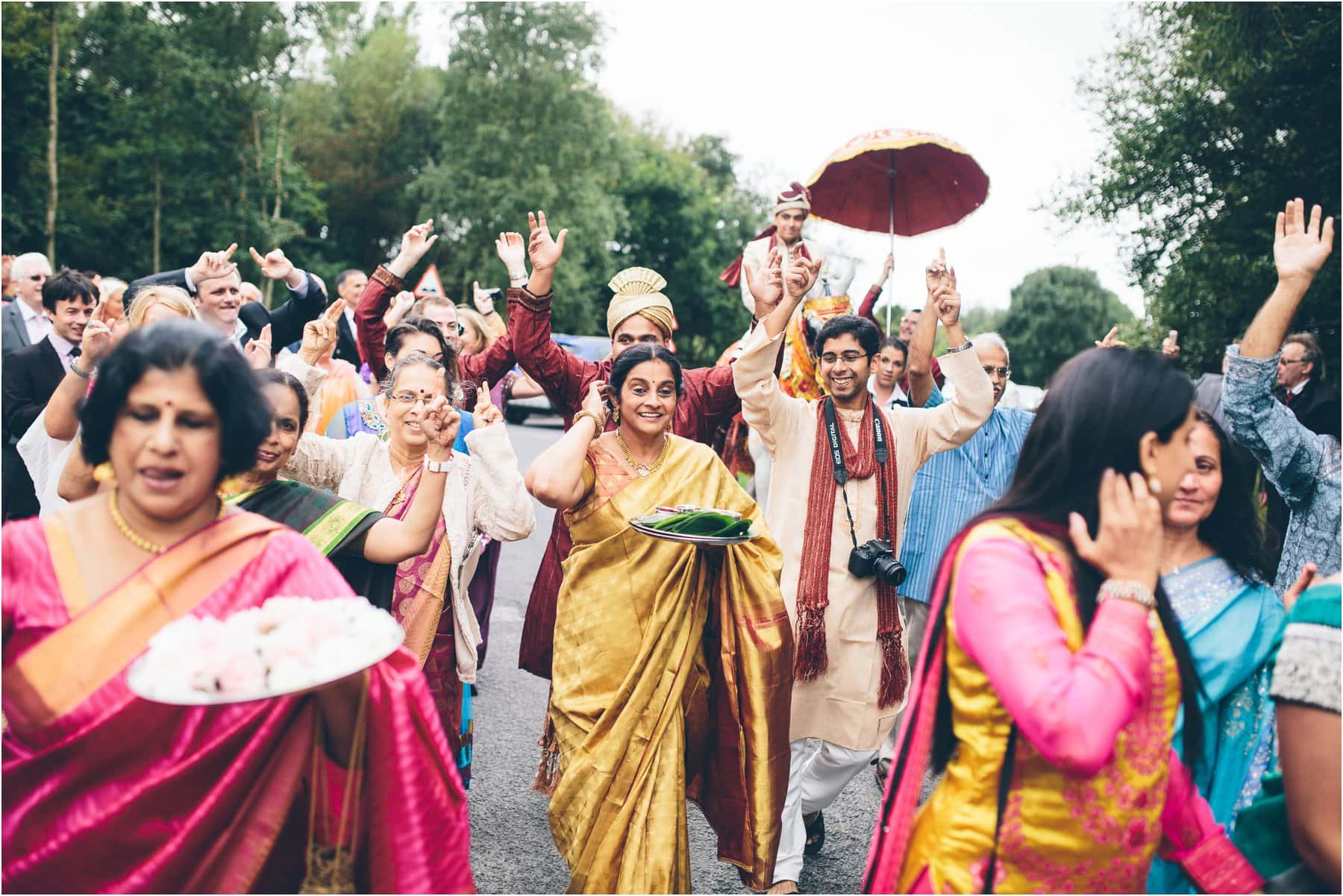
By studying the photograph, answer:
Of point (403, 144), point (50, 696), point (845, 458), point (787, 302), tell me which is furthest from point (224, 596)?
point (403, 144)

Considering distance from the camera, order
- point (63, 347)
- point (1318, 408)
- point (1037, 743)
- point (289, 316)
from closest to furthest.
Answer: point (1037, 743) → point (63, 347) → point (289, 316) → point (1318, 408)

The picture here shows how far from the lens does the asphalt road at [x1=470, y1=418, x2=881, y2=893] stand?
3994 millimetres

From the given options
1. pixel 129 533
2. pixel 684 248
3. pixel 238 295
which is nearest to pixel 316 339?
pixel 238 295

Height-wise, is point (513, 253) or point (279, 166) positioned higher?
point (279, 166)

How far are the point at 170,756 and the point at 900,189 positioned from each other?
5.52 metres

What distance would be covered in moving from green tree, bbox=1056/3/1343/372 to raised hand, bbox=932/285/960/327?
9.00 meters

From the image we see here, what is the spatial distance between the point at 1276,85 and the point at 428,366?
38.6 ft

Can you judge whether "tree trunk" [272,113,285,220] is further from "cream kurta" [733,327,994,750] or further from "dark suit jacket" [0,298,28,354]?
"cream kurta" [733,327,994,750]

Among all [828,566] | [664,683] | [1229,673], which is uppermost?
[1229,673]

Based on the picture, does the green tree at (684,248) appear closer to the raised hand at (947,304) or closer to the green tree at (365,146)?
the green tree at (365,146)

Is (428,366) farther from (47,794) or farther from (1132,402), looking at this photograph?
(1132,402)

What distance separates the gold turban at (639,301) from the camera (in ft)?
16.9

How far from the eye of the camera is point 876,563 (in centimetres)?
421

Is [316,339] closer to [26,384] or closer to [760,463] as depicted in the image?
[26,384]
